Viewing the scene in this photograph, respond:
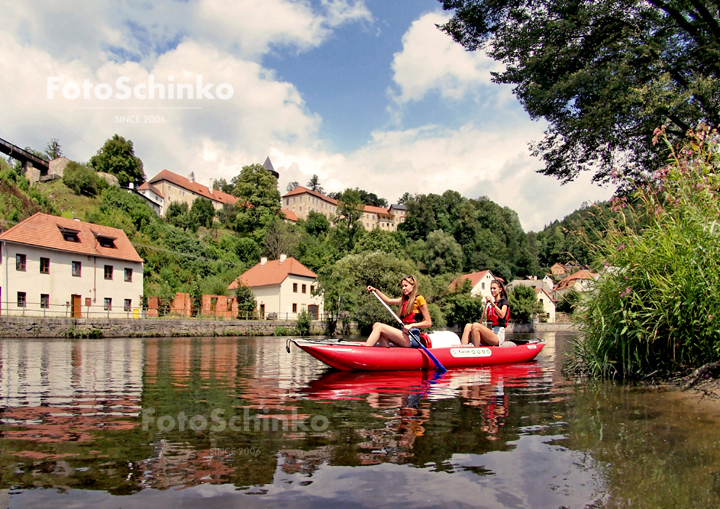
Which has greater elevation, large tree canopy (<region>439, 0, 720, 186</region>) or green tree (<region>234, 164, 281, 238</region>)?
green tree (<region>234, 164, 281, 238</region>)

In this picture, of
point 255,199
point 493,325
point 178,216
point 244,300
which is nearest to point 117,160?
point 178,216

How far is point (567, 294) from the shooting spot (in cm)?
986

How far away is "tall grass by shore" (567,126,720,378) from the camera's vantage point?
6613 millimetres

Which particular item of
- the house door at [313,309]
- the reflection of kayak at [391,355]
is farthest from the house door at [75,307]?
the reflection of kayak at [391,355]

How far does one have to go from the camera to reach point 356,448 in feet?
14.0

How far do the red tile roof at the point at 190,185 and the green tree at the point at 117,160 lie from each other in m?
16.2

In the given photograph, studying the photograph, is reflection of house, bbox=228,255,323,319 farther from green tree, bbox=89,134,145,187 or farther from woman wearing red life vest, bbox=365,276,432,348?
woman wearing red life vest, bbox=365,276,432,348

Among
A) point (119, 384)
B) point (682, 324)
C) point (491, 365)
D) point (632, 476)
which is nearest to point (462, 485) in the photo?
point (632, 476)

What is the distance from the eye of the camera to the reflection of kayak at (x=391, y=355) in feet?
32.3

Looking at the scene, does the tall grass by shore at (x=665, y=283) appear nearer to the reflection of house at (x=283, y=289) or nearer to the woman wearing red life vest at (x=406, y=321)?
the woman wearing red life vest at (x=406, y=321)

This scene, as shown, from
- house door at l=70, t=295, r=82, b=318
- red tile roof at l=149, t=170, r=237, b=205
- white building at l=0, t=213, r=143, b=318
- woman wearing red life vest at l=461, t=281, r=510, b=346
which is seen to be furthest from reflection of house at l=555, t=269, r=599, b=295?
red tile roof at l=149, t=170, r=237, b=205

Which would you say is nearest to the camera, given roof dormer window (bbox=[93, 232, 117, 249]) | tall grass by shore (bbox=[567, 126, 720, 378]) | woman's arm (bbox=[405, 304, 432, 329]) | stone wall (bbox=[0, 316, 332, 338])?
tall grass by shore (bbox=[567, 126, 720, 378])

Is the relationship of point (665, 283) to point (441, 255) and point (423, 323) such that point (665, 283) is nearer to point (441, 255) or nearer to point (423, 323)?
point (423, 323)

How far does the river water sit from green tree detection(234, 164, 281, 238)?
67426 mm
